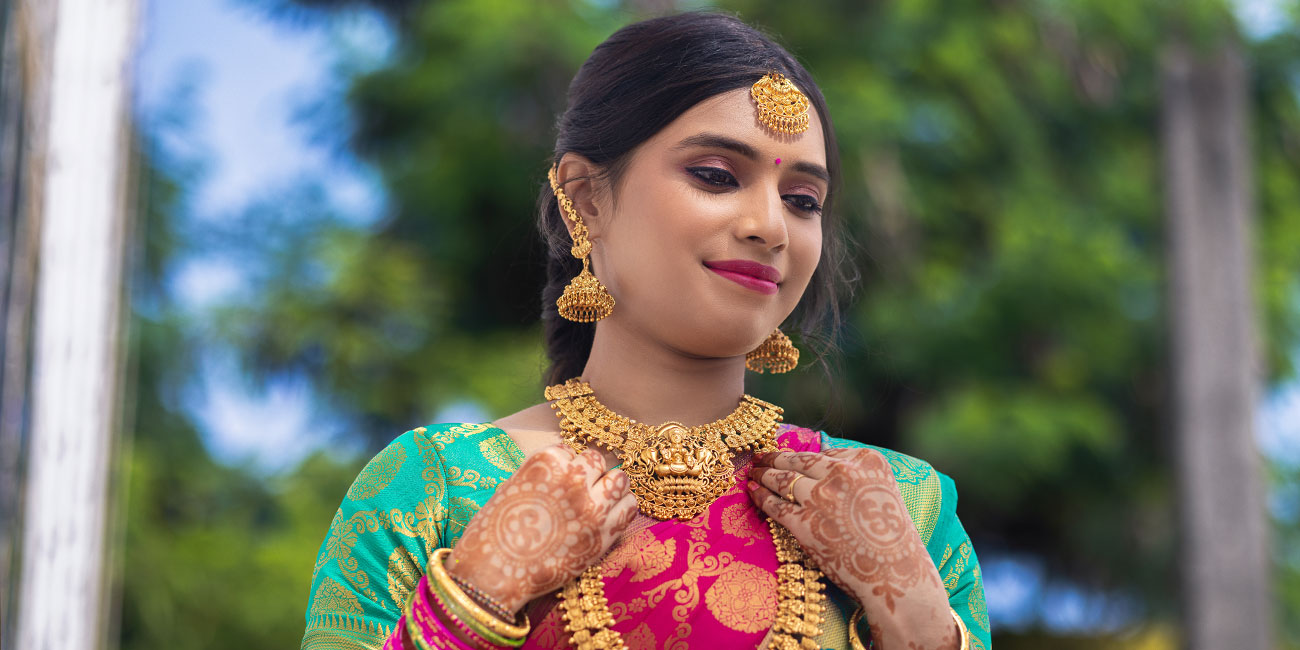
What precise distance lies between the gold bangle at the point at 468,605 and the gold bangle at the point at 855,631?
1.51 feet

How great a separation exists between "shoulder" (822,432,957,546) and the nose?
1.09 ft

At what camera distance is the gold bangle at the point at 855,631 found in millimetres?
1919

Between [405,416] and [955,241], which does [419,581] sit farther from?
[955,241]

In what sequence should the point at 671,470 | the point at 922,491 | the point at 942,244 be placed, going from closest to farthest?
1. the point at 671,470
2. the point at 922,491
3. the point at 942,244

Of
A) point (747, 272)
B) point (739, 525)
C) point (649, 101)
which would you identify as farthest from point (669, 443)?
point (649, 101)

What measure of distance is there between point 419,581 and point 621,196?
63 centimetres

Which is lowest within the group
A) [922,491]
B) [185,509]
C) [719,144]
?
[185,509]

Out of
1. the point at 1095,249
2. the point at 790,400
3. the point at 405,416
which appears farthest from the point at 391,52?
the point at 1095,249

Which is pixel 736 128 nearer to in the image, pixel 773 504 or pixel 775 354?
pixel 775 354

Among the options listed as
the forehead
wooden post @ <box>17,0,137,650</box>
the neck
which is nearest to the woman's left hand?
the neck

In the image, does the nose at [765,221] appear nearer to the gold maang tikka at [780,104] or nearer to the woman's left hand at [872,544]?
the gold maang tikka at [780,104]

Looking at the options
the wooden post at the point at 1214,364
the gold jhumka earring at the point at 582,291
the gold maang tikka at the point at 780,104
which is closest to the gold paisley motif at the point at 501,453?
the gold jhumka earring at the point at 582,291

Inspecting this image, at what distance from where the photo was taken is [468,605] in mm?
1734

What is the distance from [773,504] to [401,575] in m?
0.53
